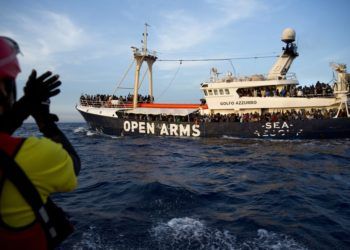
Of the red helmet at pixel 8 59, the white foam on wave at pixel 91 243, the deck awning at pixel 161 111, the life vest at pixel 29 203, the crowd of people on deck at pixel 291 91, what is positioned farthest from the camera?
the deck awning at pixel 161 111

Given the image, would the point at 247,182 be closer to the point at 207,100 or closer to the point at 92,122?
the point at 207,100

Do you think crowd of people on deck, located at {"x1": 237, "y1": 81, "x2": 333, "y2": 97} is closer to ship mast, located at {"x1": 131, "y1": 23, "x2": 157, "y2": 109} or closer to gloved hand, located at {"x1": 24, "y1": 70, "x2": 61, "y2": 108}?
ship mast, located at {"x1": 131, "y1": 23, "x2": 157, "y2": 109}

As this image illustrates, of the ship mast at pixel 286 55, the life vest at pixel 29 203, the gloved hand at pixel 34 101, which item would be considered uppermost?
the ship mast at pixel 286 55

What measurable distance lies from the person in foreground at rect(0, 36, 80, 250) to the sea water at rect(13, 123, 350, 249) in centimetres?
334

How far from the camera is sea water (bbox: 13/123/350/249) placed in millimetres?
5051

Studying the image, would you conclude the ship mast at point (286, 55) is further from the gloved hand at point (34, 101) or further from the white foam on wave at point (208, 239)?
the gloved hand at point (34, 101)

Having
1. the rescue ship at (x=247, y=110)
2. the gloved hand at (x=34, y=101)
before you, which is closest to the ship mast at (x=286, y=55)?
the rescue ship at (x=247, y=110)

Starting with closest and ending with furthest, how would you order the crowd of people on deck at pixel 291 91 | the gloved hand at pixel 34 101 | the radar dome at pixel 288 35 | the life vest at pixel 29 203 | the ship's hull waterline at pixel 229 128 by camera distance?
the life vest at pixel 29 203 → the gloved hand at pixel 34 101 → the ship's hull waterline at pixel 229 128 → the crowd of people on deck at pixel 291 91 → the radar dome at pixel 288 35

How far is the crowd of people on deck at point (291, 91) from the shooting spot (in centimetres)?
2595

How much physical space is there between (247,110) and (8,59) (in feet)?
91.8

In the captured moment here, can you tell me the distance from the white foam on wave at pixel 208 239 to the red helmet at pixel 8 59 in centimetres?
374

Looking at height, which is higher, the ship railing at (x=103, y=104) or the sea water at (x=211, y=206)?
the ship railing at (x=103, y=104)

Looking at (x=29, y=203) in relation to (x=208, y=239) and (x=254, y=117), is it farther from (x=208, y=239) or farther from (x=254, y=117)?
(x=254, y=117)

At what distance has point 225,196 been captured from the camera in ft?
27.1
